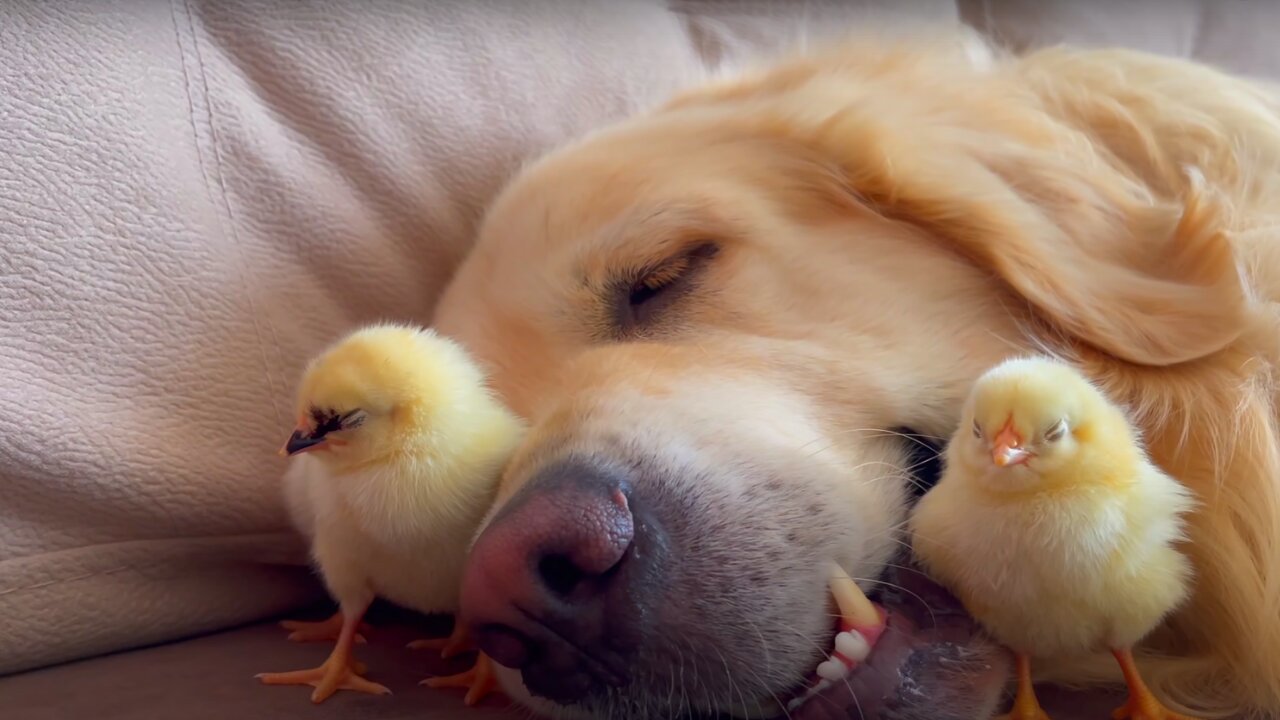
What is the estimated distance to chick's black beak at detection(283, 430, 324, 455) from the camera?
1154 millimetres

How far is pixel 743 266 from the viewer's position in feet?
4.57

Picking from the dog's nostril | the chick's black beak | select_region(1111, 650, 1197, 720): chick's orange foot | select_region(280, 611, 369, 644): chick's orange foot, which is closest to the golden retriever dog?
the dog's nostril

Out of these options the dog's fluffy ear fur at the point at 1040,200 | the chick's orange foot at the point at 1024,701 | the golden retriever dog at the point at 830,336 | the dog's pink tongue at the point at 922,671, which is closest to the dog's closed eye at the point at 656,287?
the golden retriever dog at the point at 830,336

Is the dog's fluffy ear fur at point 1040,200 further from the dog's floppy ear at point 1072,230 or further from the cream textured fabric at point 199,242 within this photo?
the cream textured fabric at point 199,242

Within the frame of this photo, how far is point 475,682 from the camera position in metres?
1.14

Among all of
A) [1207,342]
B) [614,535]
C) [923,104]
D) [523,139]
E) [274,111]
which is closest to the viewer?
[614,535]

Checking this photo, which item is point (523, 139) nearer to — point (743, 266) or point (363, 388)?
point (743, 266)

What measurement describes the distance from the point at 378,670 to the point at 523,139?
3.27 ft

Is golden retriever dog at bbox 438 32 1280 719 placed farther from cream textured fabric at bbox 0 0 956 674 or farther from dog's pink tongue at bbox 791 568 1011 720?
cream textured fabric at bbox 0 0 956 674

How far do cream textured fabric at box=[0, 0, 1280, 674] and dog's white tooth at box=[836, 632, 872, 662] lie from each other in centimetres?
84

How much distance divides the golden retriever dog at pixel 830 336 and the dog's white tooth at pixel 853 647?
3cm

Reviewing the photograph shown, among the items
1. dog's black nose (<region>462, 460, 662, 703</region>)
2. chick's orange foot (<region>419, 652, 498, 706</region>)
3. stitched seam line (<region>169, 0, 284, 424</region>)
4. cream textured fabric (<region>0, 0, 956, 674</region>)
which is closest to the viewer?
dog's black nose (<region>462, 460, 662, 703</region>)

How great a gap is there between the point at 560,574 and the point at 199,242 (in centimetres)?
85

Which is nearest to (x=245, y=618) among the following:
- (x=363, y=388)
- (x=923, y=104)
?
(x=363, y=388)
